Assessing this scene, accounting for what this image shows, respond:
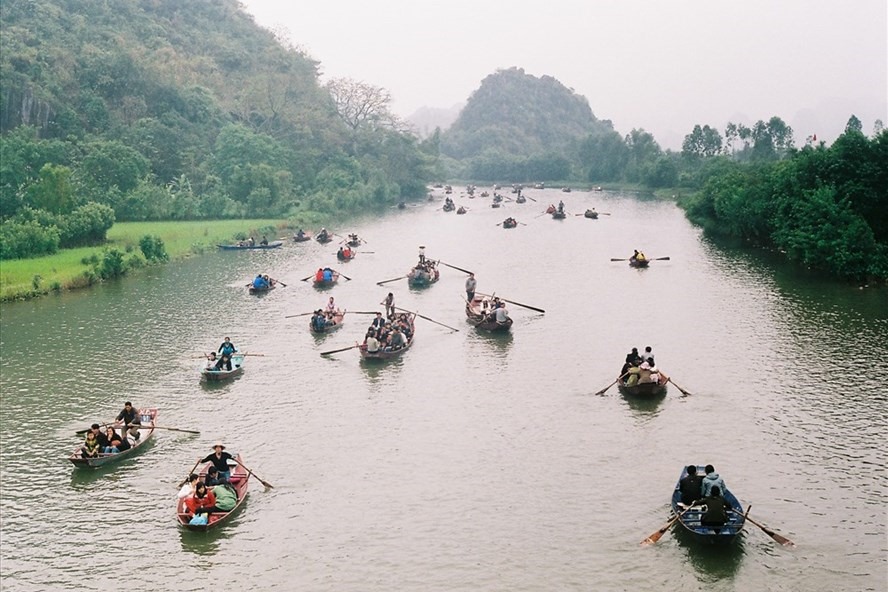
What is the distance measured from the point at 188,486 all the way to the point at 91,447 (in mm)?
3278

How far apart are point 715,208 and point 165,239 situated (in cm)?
3549

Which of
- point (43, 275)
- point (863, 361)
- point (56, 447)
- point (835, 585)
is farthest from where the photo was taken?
point (43, 275)

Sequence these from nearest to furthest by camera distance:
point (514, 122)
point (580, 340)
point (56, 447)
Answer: point (56, 447) < point (580, 340) < point (514, 122)

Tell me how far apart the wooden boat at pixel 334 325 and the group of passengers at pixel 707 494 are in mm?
16767

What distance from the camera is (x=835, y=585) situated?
13.9 metres

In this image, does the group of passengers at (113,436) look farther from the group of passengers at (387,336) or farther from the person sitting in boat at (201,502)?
the group of passengers at (387,336)

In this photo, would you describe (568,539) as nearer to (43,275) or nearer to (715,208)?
(43,275)

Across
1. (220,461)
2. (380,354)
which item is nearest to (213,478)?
(220,461)

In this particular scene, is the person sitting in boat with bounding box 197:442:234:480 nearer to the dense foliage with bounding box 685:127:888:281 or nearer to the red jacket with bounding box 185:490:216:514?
the red jacket with bounding box 185:490:216:514

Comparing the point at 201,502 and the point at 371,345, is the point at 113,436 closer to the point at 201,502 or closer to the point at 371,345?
the point at 201,502

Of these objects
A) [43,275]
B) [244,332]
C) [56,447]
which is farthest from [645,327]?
[43,275]

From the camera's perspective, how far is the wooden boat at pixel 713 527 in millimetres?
14773

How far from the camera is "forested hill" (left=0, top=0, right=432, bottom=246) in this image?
57.9m

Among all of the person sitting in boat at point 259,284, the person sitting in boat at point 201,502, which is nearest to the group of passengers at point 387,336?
the person sitting in boat at point 201,502
